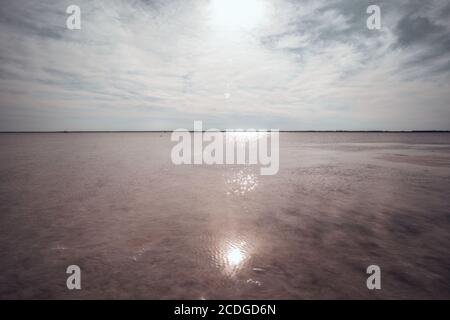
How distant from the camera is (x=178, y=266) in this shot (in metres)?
5.23

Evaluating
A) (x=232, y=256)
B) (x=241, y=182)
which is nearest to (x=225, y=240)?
(x=232, y=256)

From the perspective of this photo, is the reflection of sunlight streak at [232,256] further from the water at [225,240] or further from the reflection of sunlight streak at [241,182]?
the reflection of sunlight streak at [241,182]

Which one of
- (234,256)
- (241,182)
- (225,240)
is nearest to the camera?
(234,256)

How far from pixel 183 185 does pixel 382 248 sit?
9.16 meters

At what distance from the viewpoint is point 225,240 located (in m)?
6.48

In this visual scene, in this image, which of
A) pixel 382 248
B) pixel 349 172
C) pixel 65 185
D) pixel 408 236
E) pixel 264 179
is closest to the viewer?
pixel 382 248

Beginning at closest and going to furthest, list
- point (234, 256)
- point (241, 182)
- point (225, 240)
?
point (234, 256) < point (225, 240) < point (241, 182)

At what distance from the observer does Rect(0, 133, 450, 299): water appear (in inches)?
180

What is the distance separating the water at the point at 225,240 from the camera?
4.57 m

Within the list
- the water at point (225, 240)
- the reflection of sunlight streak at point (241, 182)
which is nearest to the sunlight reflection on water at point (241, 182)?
the reflection of sunlight streak at point (241, 182)

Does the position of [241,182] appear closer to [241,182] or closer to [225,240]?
[241,182]
